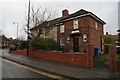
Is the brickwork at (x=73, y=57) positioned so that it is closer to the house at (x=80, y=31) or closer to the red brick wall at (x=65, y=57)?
the red brick wall at (x=65, y=57)

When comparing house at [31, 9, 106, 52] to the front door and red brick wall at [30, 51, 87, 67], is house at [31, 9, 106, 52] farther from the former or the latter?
red brick wall at [30, 51, 87, 67]

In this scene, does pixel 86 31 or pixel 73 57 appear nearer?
pixel 73 57

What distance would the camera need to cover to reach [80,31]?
1784 cm

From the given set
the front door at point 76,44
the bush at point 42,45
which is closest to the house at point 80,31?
the front door at point 76,44

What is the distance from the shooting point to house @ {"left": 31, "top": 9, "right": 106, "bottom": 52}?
56.0ft

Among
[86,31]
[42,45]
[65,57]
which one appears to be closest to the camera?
[65,57]

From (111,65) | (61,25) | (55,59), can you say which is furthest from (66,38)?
(111,65)

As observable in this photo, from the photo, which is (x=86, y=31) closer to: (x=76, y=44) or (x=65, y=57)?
(x=76, y=44)

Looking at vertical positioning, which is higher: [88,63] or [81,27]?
[81,27]

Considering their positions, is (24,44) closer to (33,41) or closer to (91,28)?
(33,41)

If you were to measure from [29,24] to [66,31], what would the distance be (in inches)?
258

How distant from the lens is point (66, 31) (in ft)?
66.0

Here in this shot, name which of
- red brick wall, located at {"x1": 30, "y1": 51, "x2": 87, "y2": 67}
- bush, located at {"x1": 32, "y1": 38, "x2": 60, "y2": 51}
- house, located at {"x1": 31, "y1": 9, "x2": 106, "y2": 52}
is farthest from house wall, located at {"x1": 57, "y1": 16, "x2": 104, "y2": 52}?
red brick wall, located at {"x1": 30, "y1": 51, "x2": 87, "y2": 67}

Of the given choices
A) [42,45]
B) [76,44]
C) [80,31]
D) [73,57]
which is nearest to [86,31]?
[80,31]
